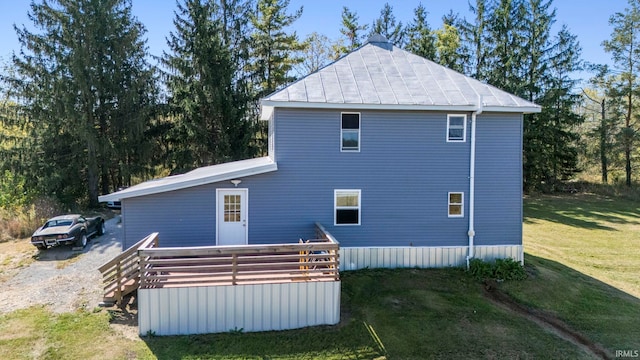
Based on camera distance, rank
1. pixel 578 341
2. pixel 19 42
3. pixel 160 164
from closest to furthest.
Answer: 1. pixel 578 341
2. pixel 19 42
3. pixel 160 164

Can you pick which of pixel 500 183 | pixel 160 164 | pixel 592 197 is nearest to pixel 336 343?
pixel 500 183

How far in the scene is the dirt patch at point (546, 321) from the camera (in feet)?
22.9

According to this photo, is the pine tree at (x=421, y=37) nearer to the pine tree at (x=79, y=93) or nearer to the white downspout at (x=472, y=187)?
the pine tree at (x=79, y=93)

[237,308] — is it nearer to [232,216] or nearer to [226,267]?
[226,267]

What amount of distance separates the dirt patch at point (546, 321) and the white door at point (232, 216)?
6.63 metres

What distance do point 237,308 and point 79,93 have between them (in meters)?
19.0

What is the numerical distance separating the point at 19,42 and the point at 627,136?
137 feet

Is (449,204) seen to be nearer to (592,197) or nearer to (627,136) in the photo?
(592,197)

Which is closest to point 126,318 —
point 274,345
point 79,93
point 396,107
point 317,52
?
point 274,345

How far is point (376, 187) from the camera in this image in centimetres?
1030

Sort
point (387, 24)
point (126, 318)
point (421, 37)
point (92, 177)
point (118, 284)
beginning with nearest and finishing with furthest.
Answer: point (126, 318) → point (118, 284) → point (92, 177) → point (421, 37) → point (387, 24)

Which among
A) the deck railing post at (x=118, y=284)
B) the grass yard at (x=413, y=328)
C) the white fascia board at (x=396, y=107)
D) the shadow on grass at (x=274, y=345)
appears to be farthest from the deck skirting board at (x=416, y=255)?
the deck railing post at (x=118, y=284)

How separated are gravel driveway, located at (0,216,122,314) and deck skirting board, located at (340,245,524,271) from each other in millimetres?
6487

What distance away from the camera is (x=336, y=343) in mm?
6828
